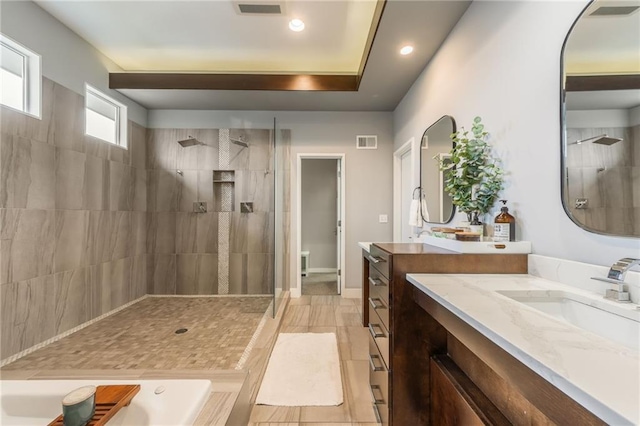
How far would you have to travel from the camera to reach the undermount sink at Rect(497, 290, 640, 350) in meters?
0.74

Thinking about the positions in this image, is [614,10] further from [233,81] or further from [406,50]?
[233,81]

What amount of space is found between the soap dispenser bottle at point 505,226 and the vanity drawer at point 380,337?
81 cm

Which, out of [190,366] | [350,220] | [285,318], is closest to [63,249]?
[190,366]

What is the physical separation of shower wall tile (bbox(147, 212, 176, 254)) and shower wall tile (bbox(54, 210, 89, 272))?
0.97 m

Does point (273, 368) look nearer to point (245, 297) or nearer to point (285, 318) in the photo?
point (285, 318)

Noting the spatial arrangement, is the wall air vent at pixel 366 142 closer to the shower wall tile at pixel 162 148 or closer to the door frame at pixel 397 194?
the door frame at pixel 397 194

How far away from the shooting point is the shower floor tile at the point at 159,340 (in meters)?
1.98

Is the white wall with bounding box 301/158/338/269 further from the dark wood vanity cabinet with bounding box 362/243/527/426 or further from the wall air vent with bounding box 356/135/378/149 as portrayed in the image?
the dark wood vanity cabinet with bounding box 362/243/527/426

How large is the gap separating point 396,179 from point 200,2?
286cm

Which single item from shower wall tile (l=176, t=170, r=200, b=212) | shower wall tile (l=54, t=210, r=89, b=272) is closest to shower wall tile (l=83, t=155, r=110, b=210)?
shower wall tile (l=54, t=210, r=89, b=272)

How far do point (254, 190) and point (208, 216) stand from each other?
78cm

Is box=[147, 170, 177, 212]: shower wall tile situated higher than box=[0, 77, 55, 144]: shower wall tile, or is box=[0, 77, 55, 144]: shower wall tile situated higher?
box=[0, 77, 55, 144]: shower wall tile

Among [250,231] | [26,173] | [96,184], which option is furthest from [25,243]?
[250,231]

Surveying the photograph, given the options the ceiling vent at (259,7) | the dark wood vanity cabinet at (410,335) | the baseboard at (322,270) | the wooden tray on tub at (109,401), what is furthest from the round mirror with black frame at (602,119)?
the baseboard at (322,270)
